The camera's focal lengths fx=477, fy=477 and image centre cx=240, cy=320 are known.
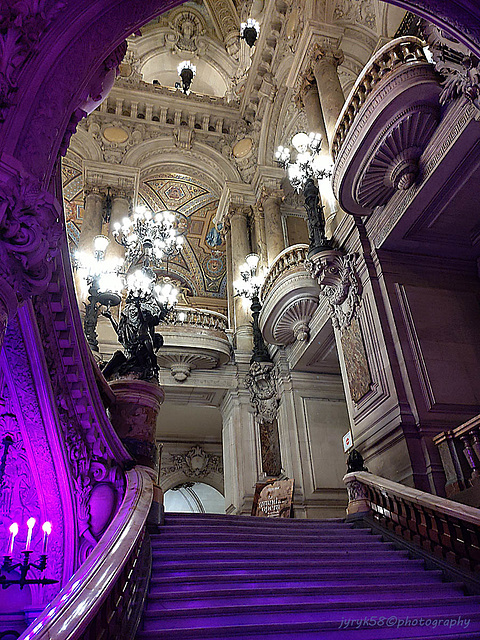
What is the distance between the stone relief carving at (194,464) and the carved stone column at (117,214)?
7.92 m

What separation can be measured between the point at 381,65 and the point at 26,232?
5.87 meters

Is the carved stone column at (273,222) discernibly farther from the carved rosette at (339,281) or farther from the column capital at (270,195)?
the carved rosette at (339,281)

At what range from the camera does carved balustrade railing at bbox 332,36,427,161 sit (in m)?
6.22

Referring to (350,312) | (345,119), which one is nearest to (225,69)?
(345,119)

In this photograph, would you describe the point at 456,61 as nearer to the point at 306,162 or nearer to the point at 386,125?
the point at 386,125

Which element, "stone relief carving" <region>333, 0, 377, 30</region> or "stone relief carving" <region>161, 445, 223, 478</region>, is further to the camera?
"stone relief carving" <region>161, 445, 223, 478</region>

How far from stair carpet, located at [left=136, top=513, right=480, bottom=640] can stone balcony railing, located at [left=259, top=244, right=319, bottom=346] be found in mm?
6179

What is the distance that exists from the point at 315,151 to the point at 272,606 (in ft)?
25.3

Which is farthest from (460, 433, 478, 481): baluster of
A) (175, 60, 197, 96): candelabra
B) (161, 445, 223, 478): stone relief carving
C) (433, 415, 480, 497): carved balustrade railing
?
(175, 60, 197, 96): candelabra

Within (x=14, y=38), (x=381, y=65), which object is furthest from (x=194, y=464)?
(x=14, y=38)

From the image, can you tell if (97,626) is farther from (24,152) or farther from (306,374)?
(306,374)

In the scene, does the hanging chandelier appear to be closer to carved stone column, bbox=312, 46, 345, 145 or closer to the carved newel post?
carved stone column, bbox=312, 46, 345, 145

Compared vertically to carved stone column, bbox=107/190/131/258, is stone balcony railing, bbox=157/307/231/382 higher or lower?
lower

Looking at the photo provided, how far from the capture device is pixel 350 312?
326 inches
